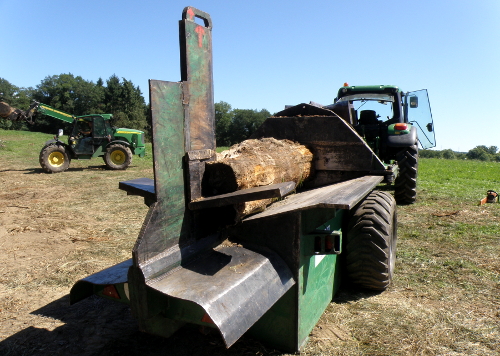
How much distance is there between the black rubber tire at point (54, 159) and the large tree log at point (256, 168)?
11421mm

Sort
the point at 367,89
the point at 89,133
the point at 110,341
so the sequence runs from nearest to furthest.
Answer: the point at 110,341 → the point at 367,89 → the point at 89,133

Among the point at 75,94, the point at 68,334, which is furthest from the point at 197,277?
the point at 75,94

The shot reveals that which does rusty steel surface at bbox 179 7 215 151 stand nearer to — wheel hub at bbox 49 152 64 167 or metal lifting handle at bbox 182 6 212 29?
metal lifting handle at bbox 182 6 212 29

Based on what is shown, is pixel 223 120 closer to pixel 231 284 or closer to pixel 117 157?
pixel 117 157

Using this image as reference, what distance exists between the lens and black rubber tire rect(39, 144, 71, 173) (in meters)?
13.0

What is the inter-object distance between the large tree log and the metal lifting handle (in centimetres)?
91

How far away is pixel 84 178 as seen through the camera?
11.9 metres

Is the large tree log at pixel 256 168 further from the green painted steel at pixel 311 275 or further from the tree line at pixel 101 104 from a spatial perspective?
the tree line at pixel 101 104

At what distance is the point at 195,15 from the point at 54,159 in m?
12.7

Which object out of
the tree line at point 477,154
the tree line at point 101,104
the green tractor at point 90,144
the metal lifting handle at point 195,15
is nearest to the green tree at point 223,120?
the tree line at point 101,104

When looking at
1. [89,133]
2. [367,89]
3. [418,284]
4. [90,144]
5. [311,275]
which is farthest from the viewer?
[89,133]

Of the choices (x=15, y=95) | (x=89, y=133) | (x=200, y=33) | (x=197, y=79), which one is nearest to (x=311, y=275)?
(x=197, y=79)

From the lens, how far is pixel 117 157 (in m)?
14.2

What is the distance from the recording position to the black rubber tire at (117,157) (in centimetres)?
1406
